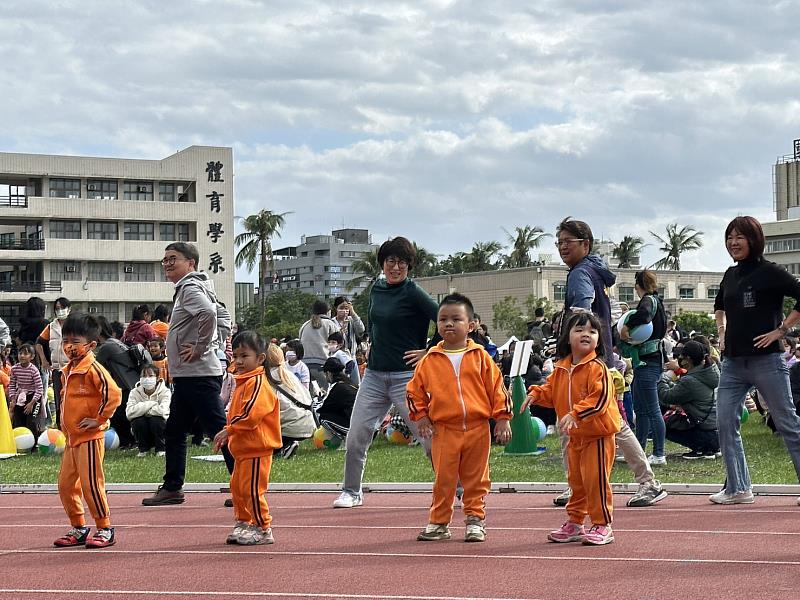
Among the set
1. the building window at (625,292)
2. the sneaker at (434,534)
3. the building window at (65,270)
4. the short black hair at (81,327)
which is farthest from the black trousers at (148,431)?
the building window at (625,292)

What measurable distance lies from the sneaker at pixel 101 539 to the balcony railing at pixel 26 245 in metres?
68.0

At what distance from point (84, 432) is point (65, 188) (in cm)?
6855

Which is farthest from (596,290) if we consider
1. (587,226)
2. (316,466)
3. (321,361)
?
(321,361)

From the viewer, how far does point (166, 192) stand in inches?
3002

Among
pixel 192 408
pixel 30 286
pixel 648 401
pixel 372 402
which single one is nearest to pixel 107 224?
pixel 30 286

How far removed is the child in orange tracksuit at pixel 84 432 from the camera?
26.1 ft

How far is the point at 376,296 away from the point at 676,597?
4166 millimetres

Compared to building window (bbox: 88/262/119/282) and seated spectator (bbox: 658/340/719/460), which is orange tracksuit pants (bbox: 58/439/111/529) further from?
building window (bbox: 88/262/119/282)

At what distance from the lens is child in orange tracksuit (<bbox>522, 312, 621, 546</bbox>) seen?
7684mm

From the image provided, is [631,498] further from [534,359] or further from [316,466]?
[534,359]

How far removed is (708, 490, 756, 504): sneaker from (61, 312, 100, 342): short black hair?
5.00m

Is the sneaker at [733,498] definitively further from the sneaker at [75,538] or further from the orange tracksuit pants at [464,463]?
the sneaker at [75,538]

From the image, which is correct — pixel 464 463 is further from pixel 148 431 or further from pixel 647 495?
pixel 148 431

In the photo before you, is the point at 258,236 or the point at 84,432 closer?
the point at 84,432
